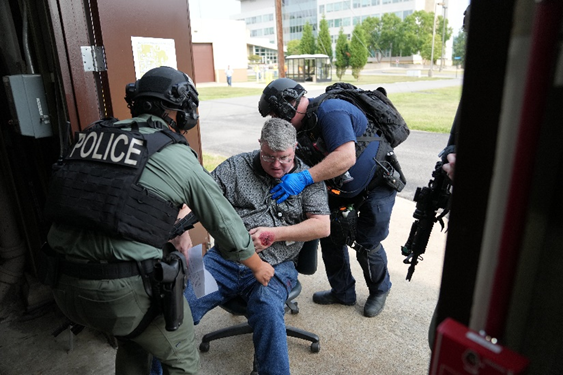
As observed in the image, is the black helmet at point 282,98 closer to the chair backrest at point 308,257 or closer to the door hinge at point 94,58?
the chair backrest at point 308,257

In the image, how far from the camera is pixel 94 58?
2.40 meters

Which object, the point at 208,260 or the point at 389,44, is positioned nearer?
the point at 208,260

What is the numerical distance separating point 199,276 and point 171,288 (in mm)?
703

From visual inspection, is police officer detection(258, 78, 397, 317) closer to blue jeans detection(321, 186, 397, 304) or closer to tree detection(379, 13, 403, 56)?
blue jeans detection(321, 186, 397, 304)

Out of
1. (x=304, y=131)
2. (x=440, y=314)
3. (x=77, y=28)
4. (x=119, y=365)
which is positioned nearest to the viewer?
(x=440, y=314)

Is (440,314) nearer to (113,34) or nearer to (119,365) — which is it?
(119,365)

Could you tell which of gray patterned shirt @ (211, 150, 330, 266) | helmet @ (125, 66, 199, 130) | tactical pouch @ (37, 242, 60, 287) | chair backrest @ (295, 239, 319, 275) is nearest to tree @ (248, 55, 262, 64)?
gray patterned shirt @ (211, 150, 330, 266)

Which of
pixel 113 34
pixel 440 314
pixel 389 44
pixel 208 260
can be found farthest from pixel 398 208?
pixel 389 44

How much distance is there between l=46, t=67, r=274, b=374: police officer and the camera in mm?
1540

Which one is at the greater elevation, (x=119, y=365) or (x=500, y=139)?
(x=500, y=139)

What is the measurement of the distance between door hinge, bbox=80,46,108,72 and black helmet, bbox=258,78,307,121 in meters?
1.06

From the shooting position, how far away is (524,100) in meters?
0.49

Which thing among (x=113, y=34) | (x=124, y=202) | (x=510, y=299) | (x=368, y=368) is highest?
(x=113, y=34)

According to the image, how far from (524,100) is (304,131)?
2.38 meters
